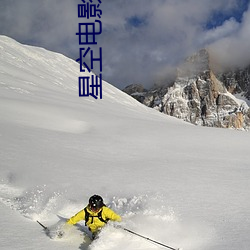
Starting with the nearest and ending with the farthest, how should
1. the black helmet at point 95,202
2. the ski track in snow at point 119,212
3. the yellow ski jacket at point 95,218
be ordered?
the ski track in snow at point 119,212, the black helmet at point 95,202, the yellow ski jacket at point 95,218

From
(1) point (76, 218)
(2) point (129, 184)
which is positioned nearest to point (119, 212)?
(1) point (76, 218)

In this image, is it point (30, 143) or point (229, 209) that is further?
point (30, 143)

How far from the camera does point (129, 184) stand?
8.02 m

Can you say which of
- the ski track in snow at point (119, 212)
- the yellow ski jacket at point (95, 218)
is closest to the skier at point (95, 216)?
the yellow ski jacket at point (95, 218)

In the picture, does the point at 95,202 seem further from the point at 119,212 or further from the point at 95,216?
the point at 119,212

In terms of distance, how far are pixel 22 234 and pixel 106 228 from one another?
1.46 meters

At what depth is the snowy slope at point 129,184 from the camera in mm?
5359

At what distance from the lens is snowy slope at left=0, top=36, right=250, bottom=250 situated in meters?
5.36

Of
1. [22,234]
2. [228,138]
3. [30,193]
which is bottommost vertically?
[22,234]

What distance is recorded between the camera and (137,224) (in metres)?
5.82

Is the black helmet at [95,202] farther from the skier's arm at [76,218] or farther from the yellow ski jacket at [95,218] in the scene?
the skier's arm at [76,218]

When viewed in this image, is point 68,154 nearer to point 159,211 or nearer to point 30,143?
point 30,143

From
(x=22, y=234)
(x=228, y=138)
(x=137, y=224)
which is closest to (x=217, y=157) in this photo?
(x=228, y=138)

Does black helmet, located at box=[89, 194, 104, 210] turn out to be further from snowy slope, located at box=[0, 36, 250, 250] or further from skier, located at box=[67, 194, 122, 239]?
snowy slope, located at box=[0, 36, 250, 250]
